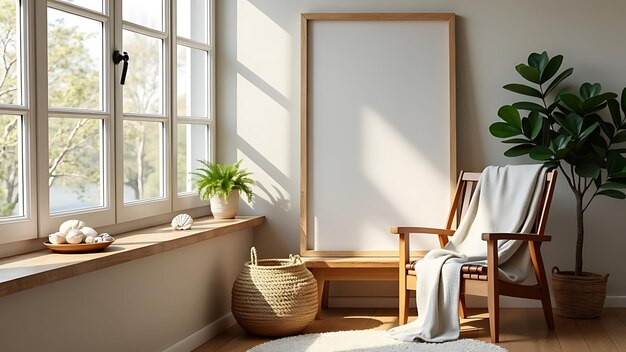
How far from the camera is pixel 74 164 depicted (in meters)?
3.98

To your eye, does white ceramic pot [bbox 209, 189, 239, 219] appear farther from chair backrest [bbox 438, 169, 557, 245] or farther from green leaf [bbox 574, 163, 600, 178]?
green leaf [bbox 574, 163, 600, 178]

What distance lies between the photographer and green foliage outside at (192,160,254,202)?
5.31m

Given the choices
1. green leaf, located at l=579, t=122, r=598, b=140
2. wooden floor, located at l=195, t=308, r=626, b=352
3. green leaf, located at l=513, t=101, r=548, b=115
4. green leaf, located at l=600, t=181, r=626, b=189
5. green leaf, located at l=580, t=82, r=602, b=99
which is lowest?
wooden floor, located at l=195, t=308, r=626, b=352

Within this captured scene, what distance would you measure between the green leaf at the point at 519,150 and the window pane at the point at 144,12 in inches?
89.5

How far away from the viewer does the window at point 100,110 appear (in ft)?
11.6

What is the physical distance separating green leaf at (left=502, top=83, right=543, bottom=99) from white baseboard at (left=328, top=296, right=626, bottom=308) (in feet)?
4.49

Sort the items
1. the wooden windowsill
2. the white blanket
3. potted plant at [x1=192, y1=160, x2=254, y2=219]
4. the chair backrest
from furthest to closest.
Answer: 1. potted plant at [x1=192, y1=160, x2=254, y2=219]
2. the chair backrest
3. the white blanket
4. the wooden windowsill

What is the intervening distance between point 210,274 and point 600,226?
261cm

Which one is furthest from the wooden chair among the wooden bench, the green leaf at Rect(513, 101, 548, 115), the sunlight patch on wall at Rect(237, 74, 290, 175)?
the sunlight patch on wall at Rect(237, 74, 290, 175)

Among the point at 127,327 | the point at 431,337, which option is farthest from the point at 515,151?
the point at 127,327

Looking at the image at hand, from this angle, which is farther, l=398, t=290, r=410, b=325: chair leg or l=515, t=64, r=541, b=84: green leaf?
l=515, t=64, r=541, b=84: green leaf

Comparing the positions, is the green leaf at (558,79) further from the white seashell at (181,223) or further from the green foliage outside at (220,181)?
the white seashell at (181,223)

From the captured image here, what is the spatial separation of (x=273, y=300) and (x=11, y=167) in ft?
5.87

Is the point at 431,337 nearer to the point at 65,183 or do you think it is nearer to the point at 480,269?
the point at 480,269
